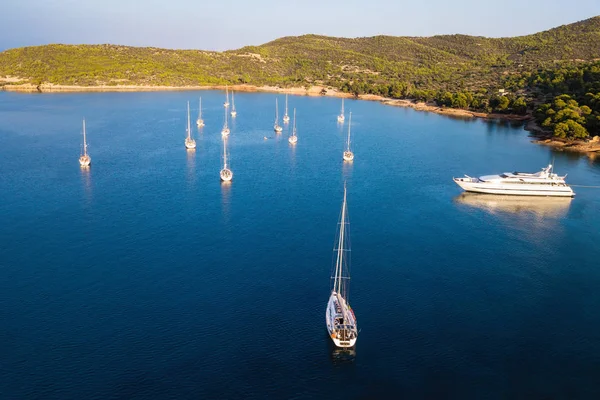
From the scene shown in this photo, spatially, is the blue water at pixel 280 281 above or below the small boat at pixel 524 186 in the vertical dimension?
below

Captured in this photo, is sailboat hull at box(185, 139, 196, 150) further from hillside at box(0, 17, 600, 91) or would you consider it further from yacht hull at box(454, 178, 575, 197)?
hillside at box(0, 17, 600, 91)

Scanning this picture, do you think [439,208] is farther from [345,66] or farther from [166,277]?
[345,66]

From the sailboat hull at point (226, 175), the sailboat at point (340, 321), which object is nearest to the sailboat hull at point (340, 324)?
the sailboat at point (340, 321)

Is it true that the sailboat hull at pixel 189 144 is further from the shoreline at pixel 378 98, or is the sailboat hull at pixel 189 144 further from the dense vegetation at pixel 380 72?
the dense vegetation at pixel 380 72

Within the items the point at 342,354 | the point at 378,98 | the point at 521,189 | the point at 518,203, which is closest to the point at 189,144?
the point at 521,189

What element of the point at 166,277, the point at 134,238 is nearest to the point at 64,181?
the point at 134,238

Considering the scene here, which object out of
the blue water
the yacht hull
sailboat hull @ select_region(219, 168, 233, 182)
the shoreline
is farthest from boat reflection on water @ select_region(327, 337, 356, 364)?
the shoreline

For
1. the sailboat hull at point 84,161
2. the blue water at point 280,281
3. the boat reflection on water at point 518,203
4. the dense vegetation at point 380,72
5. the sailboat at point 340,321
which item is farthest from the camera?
the dense vegetation at point 380,72
